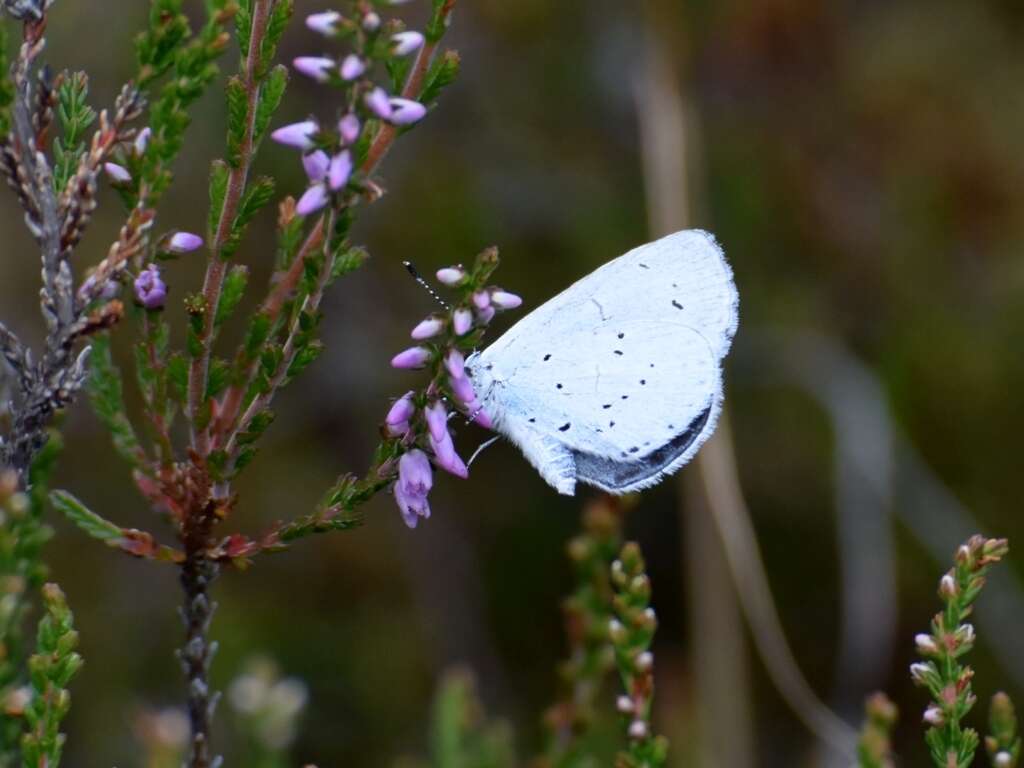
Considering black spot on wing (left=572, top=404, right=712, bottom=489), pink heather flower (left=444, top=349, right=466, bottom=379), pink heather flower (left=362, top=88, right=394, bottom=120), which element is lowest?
black spot on wing (left=572, top=404, right=712, bottom=489)

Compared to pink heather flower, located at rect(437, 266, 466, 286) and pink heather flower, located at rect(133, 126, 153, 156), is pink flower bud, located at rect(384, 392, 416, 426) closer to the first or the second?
pink heather flower, located at rect(437, 266, 466, 286)

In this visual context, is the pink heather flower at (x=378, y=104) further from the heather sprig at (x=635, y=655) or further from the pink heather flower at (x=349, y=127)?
the heather sprig at (x=635, y=655)

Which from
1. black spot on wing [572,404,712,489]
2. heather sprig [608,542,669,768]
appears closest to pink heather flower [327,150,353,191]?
heather sprig [608,542,669,768]

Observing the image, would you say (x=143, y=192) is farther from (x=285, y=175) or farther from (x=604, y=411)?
(x=285, y=175)

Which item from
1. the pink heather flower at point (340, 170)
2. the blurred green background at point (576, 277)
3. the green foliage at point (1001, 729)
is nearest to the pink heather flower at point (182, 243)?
the pink heather flower at point (340, 170)

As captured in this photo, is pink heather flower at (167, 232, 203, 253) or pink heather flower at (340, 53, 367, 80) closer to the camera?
pink heather flower at (340, 53, 367, 80)
